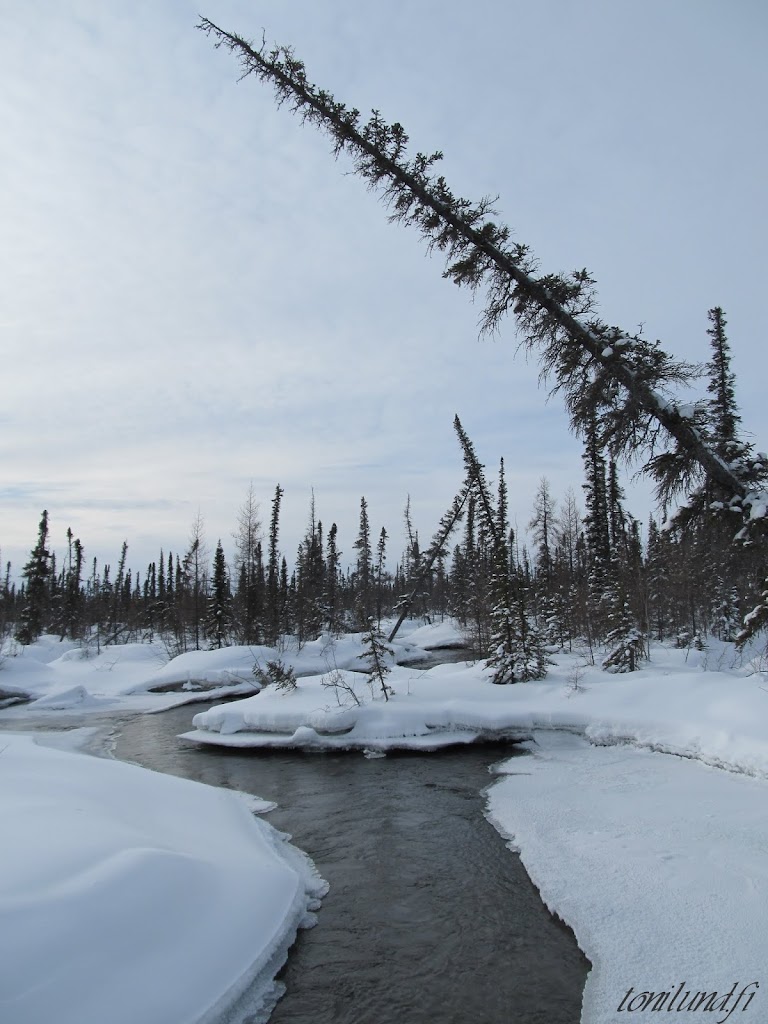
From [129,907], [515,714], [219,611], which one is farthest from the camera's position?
[219,611]

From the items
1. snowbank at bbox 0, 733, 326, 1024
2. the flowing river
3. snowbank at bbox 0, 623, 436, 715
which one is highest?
snowbank at bbox 0, 733, 326, 1024

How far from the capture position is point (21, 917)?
3.96 m

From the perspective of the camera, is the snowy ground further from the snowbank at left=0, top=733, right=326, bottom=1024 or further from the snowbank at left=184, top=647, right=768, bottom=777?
the snowbank at left=0, top=733, right=326, bottom=1024

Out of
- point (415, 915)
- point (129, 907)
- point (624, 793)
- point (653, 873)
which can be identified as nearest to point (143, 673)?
point (624, 793)

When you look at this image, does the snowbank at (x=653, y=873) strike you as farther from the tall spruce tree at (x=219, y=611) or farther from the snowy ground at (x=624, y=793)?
the tall spruce tree at (x=219, y=611)

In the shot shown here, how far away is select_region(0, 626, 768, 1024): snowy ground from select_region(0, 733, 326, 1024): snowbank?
12.8 inches

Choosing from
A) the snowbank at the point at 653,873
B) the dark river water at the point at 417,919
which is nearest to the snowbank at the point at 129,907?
the dark river water at the point at 417,919

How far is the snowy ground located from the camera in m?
4.90

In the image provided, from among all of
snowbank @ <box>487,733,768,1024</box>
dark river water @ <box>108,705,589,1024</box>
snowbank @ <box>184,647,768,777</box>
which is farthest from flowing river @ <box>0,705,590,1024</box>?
snowbank @ <box>184,647,768,777</box>

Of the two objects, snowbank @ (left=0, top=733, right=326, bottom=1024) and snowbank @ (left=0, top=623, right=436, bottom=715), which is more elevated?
snowbank @ (left=0, top=733, right=326, bottom=1024)

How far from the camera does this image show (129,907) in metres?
4.64

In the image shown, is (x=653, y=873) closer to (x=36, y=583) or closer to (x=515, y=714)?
(x=515, y=714)

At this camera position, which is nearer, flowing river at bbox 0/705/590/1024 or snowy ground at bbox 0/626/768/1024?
flowing river at bbox 0/705/590/1024

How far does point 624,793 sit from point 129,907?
→ 7911mm
